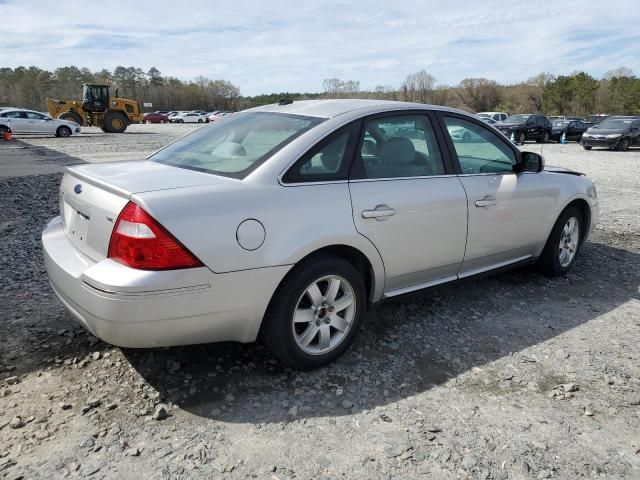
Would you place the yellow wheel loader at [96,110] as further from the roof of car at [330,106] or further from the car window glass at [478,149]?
the car window glass at [478,149]

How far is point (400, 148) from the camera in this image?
360cm

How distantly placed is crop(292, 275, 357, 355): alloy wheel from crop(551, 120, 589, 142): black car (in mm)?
28935

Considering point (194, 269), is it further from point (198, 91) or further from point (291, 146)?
point (198, 91)

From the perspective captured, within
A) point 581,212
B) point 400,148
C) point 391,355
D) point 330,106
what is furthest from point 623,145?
point 391,355

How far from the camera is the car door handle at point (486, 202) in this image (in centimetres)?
387

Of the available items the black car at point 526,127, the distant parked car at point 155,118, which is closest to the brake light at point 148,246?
the black car at point 526,127

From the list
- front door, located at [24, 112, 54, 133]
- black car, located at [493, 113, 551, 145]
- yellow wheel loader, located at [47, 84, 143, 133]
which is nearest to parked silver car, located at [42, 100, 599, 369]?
black car, located at [493, 113, 551, 145]

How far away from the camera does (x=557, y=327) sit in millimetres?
3947

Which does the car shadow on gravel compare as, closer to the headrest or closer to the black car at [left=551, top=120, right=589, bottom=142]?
the headrest

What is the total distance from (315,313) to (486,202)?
66.4 inches

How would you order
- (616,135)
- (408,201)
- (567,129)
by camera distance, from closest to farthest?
1. (408,201)
2. (616,135)
3. (567,129)

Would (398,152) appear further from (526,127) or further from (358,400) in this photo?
(526,127)

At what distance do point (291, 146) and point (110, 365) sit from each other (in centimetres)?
174

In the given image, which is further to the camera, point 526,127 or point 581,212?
point 526,127
